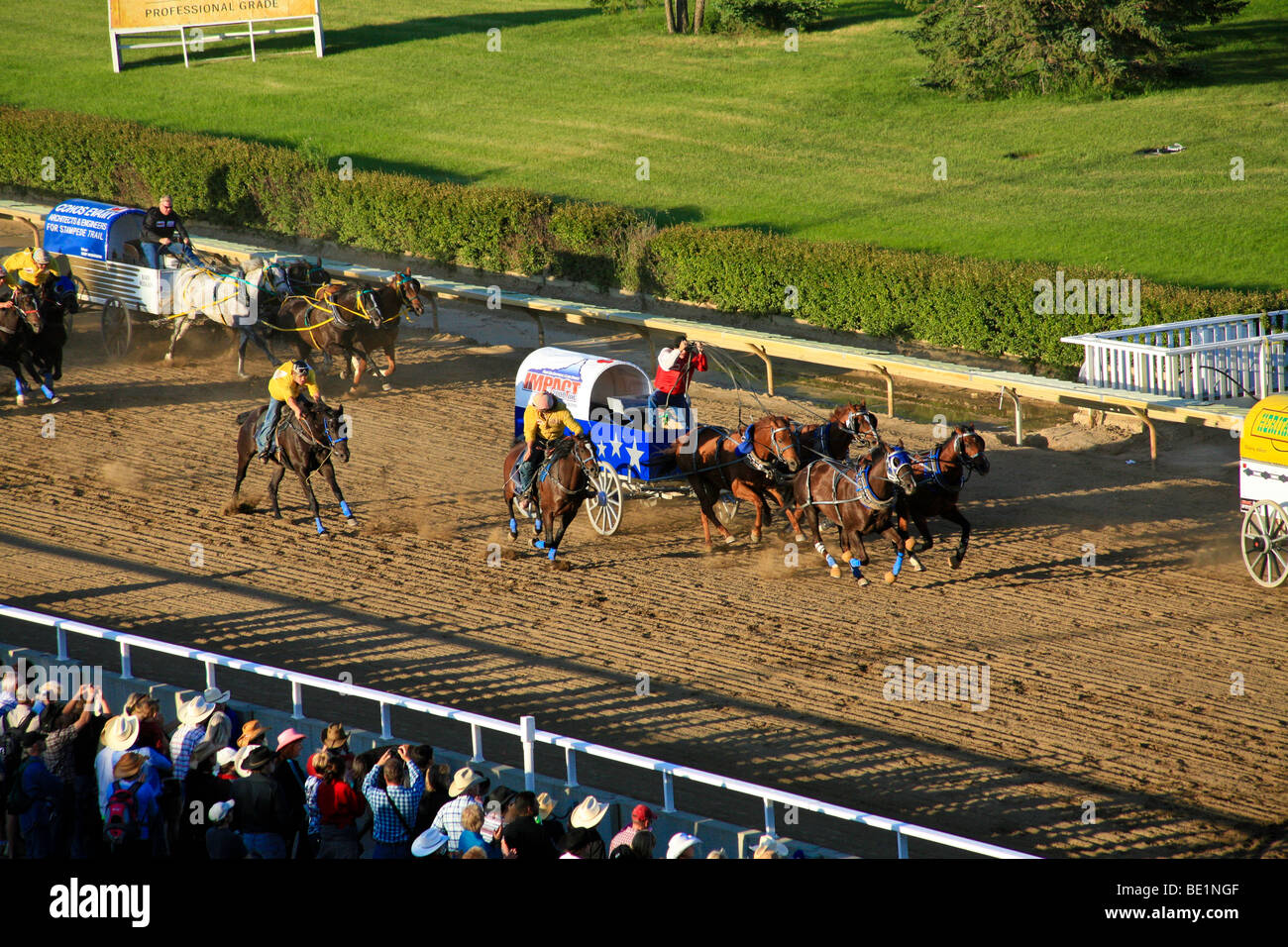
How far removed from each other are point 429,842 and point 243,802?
41.2 inches

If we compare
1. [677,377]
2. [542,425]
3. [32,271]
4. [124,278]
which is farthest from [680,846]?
[124,278]

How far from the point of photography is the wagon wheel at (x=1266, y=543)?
492 inches

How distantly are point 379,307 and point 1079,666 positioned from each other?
10.8m

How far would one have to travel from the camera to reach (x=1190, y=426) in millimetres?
17500

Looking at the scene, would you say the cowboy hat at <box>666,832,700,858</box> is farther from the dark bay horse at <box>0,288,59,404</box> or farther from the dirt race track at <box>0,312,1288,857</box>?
the dark bay horse at <box>0,288,59,404</box>

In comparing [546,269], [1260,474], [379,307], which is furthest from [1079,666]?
[546,269]

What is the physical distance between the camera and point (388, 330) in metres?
18.8

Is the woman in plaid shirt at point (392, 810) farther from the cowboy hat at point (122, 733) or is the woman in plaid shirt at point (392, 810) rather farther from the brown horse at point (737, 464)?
the brown horse at point (737, 464)

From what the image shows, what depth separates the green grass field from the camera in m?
25.7

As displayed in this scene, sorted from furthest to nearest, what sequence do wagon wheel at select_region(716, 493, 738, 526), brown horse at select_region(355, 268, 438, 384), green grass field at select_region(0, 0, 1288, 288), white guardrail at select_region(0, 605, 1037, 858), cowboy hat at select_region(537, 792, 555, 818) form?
green grass field at select_region(0, 0, 1288, 288) → brown horse at select_region(355, 268, 438, 384) → wagon wheel at select_region(716, 493, 738, 526) → cowboy hat at select_region(537, 792, 555, 818) → white guardrail at select_region(0, 605, 1037, 858)

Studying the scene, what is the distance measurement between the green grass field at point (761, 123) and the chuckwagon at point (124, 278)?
10452 millimetres

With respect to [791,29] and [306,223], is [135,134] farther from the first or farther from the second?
[791,29]

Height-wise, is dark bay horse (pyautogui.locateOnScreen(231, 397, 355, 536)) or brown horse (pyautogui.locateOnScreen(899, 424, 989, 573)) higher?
dark bay horse (pyautogui.locateOnScreen(231, 397, 355, 536))

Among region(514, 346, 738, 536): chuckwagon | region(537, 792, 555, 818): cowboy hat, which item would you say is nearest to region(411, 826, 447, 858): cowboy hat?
region(537, 792, 555, 818): cowboy hat
